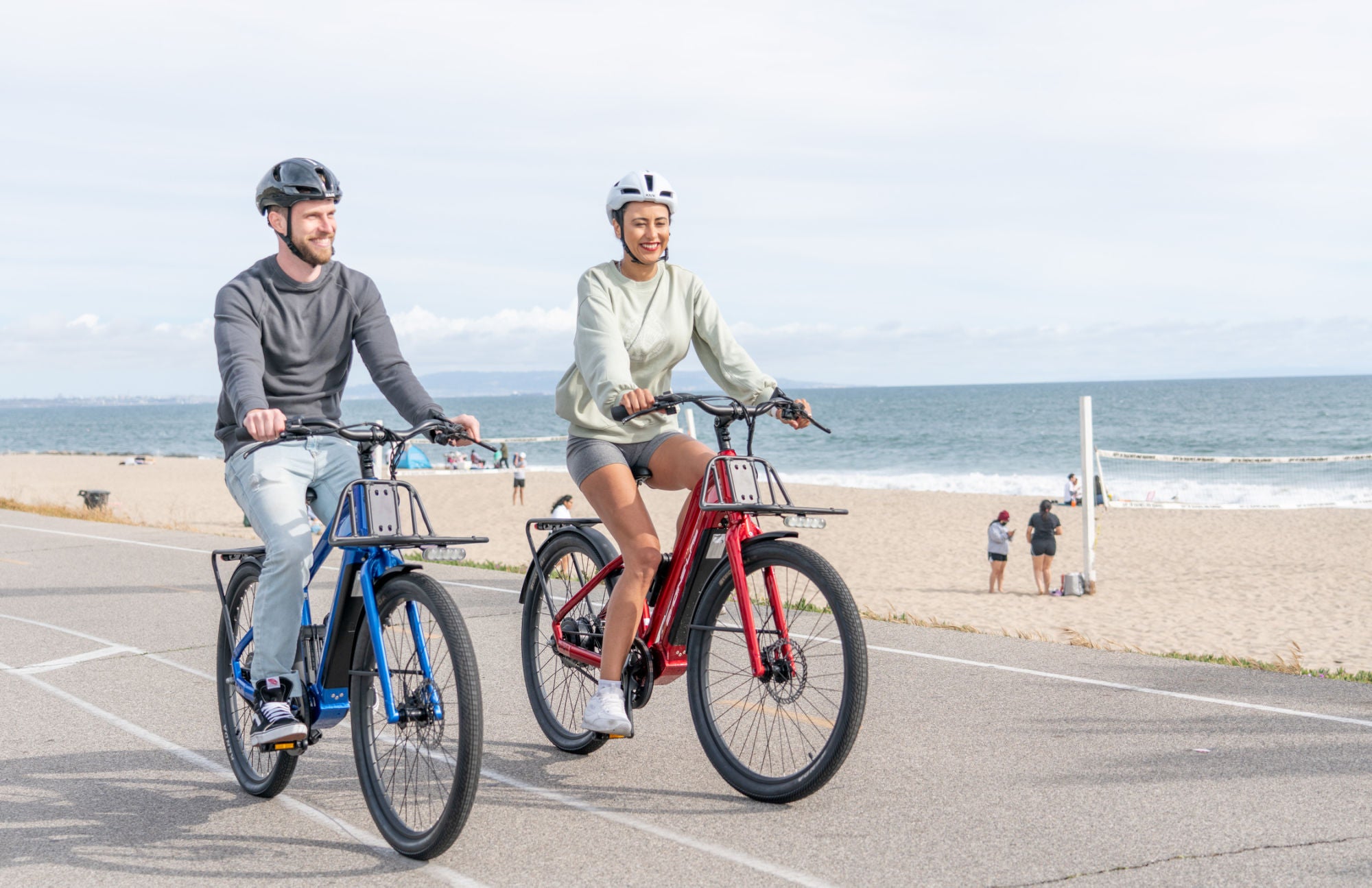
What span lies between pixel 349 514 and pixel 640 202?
159 centimetres

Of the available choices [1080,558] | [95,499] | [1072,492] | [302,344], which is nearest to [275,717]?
[302,344]

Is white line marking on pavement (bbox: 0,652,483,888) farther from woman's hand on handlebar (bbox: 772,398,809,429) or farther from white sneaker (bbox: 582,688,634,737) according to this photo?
woman's hand on handlebar (bbox: 772,398,809,429)

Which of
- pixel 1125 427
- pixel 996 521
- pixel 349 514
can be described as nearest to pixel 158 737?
pixel 349 514

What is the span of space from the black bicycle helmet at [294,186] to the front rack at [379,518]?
0.97 m

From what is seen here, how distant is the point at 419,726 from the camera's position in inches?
160

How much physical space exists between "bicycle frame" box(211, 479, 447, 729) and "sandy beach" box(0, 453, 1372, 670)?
712 cm

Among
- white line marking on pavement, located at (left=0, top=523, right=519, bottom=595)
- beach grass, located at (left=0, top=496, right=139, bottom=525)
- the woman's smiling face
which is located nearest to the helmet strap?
the woman's smiling face

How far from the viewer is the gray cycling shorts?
4.87 m

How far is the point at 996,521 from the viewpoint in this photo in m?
19.8

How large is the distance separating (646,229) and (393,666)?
6.13 feet

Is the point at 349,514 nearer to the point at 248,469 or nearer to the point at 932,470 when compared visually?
the point at 248,469

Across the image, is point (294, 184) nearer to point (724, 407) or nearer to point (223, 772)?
point (724, 407)

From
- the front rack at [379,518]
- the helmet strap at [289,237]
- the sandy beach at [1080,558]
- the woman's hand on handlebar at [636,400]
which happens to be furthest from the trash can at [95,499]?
the woman's hand on handlebar at [636,400]

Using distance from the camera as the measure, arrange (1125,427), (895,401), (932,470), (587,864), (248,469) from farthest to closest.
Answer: (895,401) < (1125,427) < (932,470) < (248,469) < (587,864)
